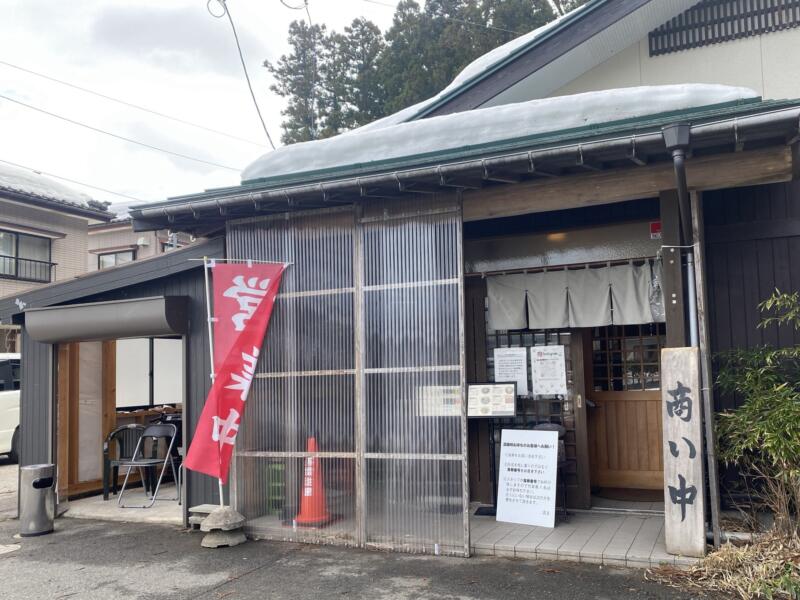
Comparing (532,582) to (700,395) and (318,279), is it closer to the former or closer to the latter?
(700,395)

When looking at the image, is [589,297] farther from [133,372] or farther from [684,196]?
[133,372]

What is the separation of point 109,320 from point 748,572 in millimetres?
6849

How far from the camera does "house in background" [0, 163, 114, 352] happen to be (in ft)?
62.0

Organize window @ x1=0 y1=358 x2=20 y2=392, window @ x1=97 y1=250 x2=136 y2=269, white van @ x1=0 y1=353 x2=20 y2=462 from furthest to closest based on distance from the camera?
window @ x1=97 y1=250 x2=136 y2=269 < window @ x1=0 y1=358 x2=20 y2=392 < white van @ x1=0 y1=353 x2=20 y2=462

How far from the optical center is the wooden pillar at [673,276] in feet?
18.5

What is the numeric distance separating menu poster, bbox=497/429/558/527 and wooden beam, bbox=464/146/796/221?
2.31 m

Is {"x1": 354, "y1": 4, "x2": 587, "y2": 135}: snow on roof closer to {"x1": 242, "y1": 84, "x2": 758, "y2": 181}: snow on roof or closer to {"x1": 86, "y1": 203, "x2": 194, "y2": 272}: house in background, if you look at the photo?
{"x1": 242, "y1": 84, "x2": 758, "y2": 181}: snow on roof

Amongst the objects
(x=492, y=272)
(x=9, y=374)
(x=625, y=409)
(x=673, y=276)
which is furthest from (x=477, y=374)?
(x=9, y=374)

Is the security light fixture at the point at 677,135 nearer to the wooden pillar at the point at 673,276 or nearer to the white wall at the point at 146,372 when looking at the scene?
the wooden pillar at the point at 673,276

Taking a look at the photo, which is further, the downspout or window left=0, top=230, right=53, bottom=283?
window left=0, top=230, right=53, bottom=283

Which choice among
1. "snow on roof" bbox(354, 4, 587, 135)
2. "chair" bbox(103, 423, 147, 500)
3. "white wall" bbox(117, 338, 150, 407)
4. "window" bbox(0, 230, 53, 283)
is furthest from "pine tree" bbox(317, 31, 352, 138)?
"chair" bbox(103, 423, 147, 500)

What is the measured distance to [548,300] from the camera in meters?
7.34

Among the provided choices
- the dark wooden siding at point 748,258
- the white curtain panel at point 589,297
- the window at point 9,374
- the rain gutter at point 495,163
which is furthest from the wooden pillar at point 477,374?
the window at point 9,374

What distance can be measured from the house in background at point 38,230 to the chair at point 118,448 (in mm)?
10566
